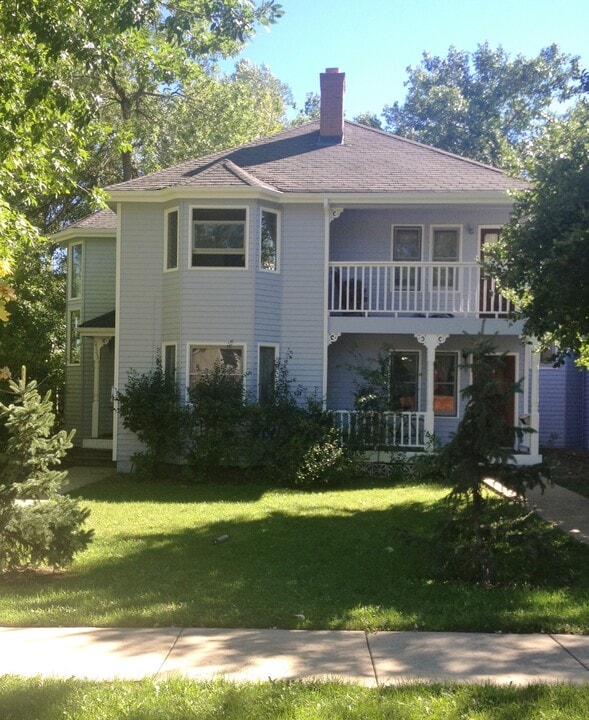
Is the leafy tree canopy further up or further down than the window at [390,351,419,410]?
further up

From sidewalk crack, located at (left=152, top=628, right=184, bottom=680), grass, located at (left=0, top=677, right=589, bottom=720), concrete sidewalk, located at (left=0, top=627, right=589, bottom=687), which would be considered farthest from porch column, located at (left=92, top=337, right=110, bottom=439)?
grass, located at (left=0, top=677, right=589, bottom=720)

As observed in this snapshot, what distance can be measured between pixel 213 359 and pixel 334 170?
5342mm

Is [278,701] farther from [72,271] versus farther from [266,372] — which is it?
[72,271]

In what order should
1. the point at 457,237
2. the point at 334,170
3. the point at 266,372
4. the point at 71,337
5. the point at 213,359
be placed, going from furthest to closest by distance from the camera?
1. the point at 71,337
2. the point at 457,237
3. the point at 334,170
4. the point at 266,372
5. the point at 213,359

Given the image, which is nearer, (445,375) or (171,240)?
(171,240)

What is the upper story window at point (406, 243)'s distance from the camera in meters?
Answer: 19.1

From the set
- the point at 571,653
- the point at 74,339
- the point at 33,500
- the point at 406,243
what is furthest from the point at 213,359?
the point at 571,653

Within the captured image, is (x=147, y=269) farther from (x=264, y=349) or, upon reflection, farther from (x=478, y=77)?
(x=478, y=77)

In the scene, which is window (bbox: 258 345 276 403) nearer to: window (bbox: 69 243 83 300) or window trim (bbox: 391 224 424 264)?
window trim (bbox: 391 224 424 264)

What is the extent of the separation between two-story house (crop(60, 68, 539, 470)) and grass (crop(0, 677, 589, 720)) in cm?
1186

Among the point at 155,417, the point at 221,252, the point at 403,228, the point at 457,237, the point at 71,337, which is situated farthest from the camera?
the point at 71,337

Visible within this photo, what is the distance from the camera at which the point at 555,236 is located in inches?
458

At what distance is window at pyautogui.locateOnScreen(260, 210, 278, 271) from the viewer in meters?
17.5

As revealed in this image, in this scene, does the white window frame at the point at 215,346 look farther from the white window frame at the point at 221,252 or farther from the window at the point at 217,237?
the window at the point at 217,237
